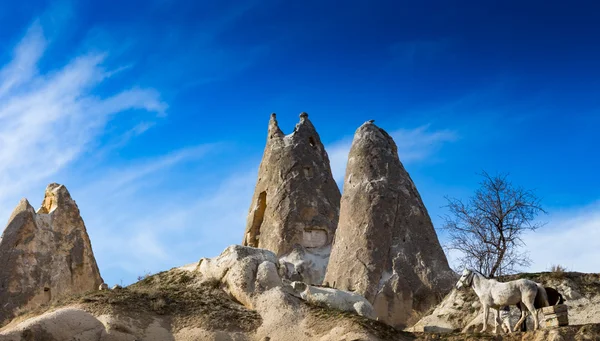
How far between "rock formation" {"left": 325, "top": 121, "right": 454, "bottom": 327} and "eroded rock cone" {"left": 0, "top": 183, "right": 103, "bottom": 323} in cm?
795

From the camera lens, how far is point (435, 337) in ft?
41.9

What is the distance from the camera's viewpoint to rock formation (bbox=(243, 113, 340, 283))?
2775 cm

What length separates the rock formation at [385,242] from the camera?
71.0ft

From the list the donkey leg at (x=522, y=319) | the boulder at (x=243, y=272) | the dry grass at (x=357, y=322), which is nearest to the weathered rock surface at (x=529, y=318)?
the donkey leg at (x=522, y=319)

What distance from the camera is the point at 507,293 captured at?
13664mm

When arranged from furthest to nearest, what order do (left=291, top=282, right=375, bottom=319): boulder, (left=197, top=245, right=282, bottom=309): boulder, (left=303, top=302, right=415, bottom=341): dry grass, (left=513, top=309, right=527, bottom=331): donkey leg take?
(left=291, top=282, right=375, bottom=319): boulder < (left=197, top=245, right=282, bottom=309): boulder < (left=513, top=309, right=527, bottom=331): donkey leg < (left=303, top=302, right=415, bottom=341): dry grass

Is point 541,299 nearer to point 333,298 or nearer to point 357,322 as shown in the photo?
point 357,322

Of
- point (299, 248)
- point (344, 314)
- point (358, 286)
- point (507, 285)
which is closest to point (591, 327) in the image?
point (507, 285)

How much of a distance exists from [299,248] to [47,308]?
1505 centimetres

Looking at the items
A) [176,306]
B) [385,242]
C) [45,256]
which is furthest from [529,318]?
[45,256]

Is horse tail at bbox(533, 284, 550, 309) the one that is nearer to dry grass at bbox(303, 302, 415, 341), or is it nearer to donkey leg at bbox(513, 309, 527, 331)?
donkey leg at bbox(513, 309, 527, 331)

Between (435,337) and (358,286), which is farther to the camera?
(358,286)

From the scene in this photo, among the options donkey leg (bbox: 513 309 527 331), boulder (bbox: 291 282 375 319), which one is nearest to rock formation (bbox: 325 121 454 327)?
boulder (bbox: 291 282 375 319)

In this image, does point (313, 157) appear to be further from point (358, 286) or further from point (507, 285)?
point (507, 285)
